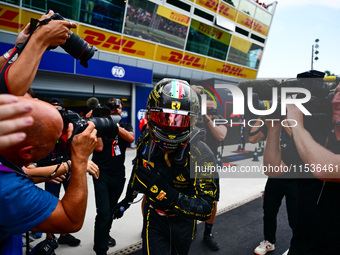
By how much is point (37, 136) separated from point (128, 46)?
12.2 meters

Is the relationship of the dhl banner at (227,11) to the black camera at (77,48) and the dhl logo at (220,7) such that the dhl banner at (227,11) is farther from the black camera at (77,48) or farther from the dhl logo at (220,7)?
the black camera at (77,48)

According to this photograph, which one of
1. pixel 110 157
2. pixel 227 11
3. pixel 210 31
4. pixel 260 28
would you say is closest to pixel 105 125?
pixel 110 157

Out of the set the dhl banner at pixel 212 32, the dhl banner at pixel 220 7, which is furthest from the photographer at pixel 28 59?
the dhl banner at pixel 220 7

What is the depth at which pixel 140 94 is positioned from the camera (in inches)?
519

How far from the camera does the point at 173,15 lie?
45.3 feet

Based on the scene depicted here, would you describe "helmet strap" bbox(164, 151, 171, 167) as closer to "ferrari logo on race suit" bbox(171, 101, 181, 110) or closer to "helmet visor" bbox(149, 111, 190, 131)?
"helmet visor" bbox(149, 111, 190, 131)

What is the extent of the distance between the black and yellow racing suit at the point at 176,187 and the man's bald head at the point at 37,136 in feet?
2.94

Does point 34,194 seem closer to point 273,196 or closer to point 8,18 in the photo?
point 273,196

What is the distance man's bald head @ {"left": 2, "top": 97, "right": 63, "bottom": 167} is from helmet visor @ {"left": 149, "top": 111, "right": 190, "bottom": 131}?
897 millimetres

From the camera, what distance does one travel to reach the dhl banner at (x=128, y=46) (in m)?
8.94

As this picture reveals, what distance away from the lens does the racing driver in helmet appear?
1.82m

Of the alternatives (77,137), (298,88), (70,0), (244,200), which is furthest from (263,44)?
(77,137)

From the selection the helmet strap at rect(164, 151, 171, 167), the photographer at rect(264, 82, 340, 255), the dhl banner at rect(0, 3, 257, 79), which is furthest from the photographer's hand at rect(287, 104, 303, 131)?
the dhl banner at rect(0, 3, 257, 79)

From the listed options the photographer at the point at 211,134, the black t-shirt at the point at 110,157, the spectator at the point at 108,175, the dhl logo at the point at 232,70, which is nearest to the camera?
the spectator at the point at 108,175
